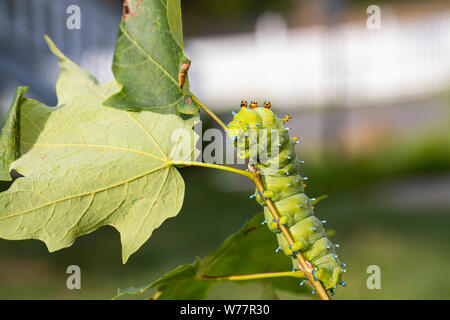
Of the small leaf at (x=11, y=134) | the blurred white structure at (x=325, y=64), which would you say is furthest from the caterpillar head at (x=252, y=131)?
the blurred white structure at (x=325, y=64)

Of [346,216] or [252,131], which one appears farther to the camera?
[346,216]

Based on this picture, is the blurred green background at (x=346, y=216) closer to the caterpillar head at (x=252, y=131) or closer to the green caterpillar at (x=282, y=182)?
the green caterpillar at (x=282, y=182)

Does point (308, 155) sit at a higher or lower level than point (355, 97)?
lower

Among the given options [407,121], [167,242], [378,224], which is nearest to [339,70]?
[407,121]

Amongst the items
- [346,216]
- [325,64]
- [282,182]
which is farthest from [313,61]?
[282,182]

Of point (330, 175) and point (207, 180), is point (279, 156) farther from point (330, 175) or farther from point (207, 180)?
point (207, 180)

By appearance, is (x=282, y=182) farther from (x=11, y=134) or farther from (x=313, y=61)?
(x=313, y=61)
